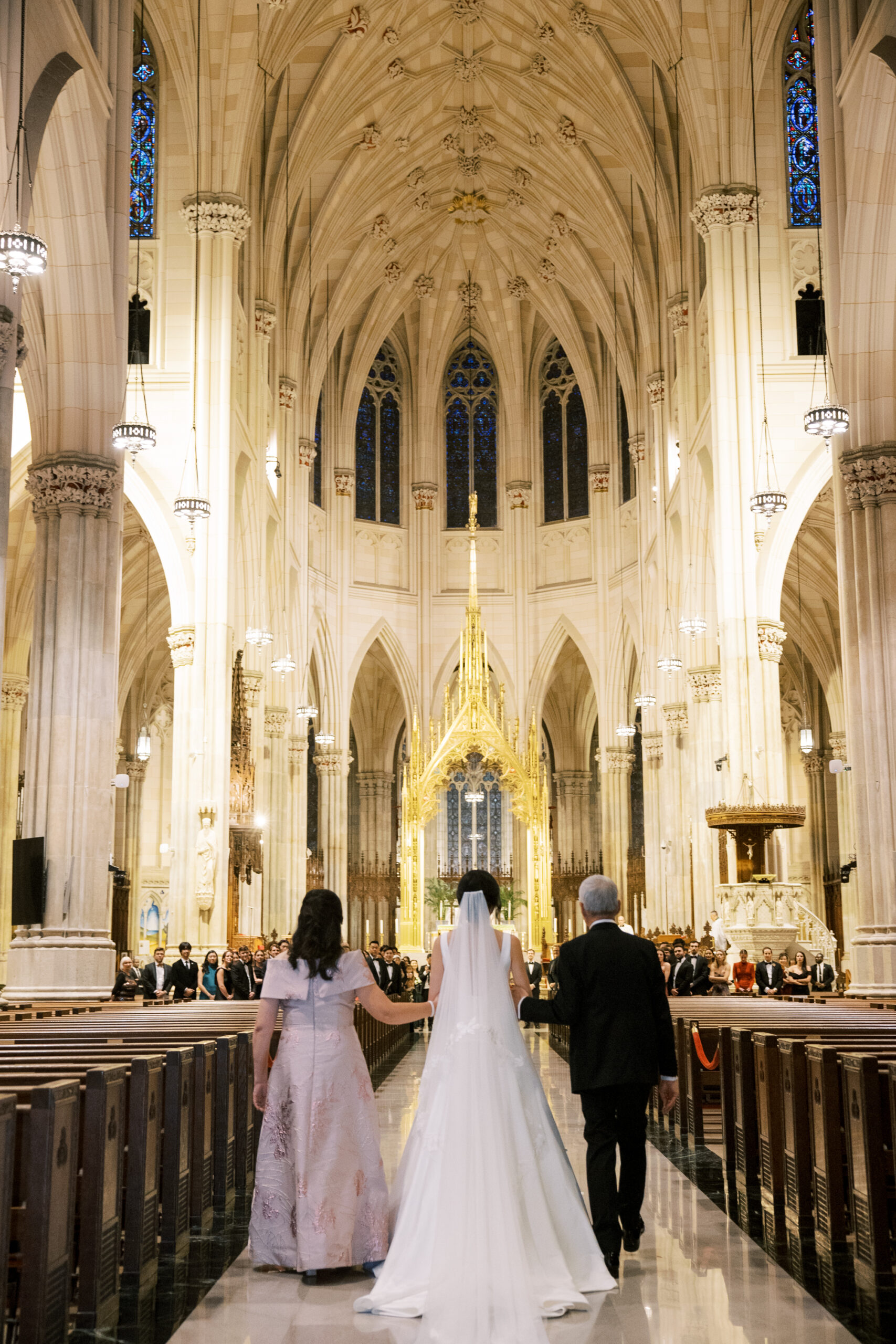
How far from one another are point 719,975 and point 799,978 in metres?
1.71

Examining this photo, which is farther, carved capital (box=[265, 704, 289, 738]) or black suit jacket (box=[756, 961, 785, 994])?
carved capital (box=[265, 704, 289, 738])

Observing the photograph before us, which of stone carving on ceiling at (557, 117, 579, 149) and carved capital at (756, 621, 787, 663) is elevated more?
stone carving on ceiling at (557, 117, 579, 149)

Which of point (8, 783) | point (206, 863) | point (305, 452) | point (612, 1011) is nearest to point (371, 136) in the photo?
point (305, 452)

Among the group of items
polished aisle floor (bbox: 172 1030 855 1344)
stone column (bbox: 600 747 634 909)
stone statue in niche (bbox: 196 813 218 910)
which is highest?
stone column (bbox: 600 747 634 909)

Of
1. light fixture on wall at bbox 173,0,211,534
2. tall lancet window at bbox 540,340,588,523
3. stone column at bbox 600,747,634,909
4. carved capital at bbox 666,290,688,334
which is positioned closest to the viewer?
light fixture on wall at bbox 173,0,211,534

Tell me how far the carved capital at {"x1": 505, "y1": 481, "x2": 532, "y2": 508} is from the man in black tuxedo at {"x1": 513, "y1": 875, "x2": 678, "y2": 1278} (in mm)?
32506

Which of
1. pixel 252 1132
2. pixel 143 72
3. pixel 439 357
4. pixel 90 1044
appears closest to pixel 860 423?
pixel 252 1132

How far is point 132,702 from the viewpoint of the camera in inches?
1361

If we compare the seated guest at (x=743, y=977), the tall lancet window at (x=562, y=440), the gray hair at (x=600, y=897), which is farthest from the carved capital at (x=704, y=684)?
the gray hair at (x=600, y=897)

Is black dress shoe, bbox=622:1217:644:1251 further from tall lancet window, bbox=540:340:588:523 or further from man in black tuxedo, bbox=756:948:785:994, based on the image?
tall lancet window, bbox=540:340:588:523

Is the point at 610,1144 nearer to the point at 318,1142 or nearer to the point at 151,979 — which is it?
the point at 318,1142

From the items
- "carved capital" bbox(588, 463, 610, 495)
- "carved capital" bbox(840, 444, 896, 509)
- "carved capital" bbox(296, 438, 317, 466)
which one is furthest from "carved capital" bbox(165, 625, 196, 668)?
"carved capital" bbox(588, 463, 610, 495)

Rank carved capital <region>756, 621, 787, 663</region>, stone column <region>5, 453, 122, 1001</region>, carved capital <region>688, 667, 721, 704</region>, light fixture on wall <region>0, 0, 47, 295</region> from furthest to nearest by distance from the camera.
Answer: carved capital <region>688, 667, 721, 704</region> < carved capital <region>756, 621, 787, 663</region> < stone column <region>5, 453, 122, 1001</region> < light fixture on wall <region>0, 0, 47, 295</region>

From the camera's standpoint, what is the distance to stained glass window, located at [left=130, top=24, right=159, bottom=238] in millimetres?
22828
